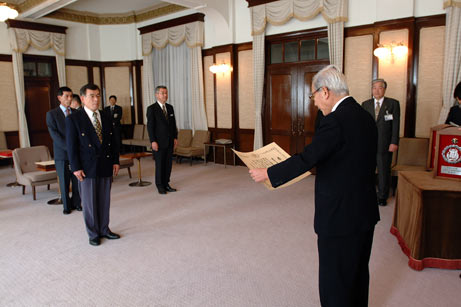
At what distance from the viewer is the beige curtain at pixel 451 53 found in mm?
5535

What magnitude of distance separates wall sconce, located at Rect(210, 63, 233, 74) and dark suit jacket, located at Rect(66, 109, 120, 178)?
16.7 ft

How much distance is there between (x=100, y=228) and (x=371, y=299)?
2.84m

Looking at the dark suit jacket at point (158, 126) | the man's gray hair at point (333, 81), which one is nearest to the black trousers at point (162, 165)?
the dark suit jacket at point (158, 126)

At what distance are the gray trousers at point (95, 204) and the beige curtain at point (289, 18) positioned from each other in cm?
467

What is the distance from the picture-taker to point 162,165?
19.9 ft

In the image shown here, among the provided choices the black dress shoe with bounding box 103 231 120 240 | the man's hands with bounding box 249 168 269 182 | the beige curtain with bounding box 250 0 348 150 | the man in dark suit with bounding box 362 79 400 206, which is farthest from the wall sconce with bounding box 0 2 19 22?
the man's hands with bounding box 249 168 269 182

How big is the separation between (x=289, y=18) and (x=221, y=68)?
6.65ft

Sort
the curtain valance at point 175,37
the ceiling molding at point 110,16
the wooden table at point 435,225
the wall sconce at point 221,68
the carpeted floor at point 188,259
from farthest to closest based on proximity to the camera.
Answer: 1. the ceiling molding at point 110,16
2. the curtain valance at point 175,37
3. the wall sconce at point 221,68
4. the wooden table at point 435,225
5. the carpeted floor at point 188,259

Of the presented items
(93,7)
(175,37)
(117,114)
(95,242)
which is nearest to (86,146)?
(95,242)

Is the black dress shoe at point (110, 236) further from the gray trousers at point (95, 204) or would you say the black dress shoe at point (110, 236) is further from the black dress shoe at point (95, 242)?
the black dress shoe at point (95, 242)

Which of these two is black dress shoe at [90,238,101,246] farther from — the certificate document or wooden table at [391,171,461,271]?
wooden table at [391,171,461,271]

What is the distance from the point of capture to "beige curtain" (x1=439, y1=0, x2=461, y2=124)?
5.54m

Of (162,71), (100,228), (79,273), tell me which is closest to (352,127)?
(79,273)

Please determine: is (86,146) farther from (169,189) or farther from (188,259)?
(169,189)
